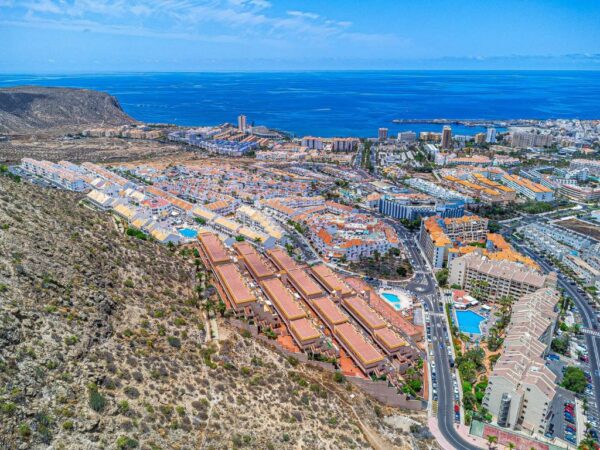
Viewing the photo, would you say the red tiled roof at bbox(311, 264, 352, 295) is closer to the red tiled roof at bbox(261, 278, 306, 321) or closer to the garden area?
the red tiled roof at bbox(261, 278, 306, 321)

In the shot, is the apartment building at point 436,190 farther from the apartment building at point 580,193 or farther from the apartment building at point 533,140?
the apartment building at point 533,140

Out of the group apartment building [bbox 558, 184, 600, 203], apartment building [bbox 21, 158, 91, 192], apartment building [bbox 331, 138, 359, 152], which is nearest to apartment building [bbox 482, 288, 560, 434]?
apartment building [bbox 558, 184, 600, 203]

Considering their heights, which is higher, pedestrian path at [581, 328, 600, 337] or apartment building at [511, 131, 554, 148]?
apartment building at [511, 131, 554, 148]

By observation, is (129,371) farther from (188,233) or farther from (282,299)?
(188,233)

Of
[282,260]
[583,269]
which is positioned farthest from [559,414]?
[282,260]

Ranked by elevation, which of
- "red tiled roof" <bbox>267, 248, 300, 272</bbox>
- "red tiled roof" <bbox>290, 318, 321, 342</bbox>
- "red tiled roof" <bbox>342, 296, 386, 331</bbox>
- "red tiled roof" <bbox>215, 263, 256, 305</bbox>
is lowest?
"red tiled roof" <bbox>342, 296, 386, 331</bbox>

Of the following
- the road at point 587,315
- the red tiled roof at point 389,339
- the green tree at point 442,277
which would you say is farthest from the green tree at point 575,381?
the green tree at point 442,277
